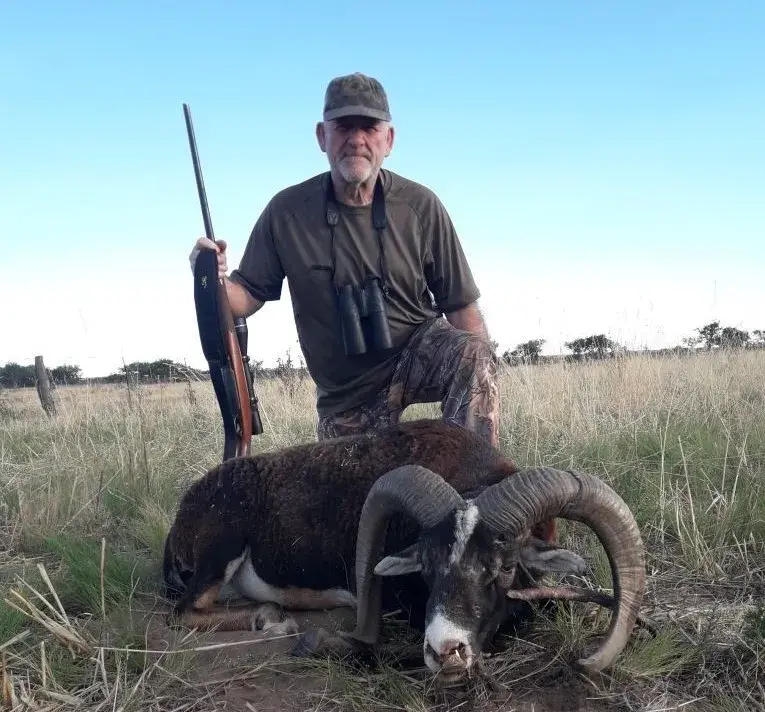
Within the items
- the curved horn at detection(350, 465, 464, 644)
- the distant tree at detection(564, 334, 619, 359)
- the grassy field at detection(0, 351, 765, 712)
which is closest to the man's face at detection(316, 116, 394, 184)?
the grassy field at detection(0, 351, 765, 712)

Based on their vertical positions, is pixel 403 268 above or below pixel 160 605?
above

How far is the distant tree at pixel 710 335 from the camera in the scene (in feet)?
37.8

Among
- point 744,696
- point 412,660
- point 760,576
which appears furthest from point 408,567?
point 760,576

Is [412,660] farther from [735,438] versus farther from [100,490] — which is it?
[735,438]

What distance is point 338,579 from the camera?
4086mm

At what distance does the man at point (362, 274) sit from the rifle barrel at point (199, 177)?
331mm

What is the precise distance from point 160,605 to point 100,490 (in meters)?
1.99

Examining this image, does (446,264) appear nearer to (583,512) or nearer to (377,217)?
(377,217)

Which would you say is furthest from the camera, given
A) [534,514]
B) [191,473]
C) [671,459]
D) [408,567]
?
[191,473]

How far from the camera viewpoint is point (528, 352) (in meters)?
11.3

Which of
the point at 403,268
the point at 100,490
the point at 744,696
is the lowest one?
the point at 744,696

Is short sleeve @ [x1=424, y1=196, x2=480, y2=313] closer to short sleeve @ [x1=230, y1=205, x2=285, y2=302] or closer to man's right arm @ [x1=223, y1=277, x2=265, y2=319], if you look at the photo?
short sleeve @ [x1=230, y1=205, x2=285, y2=302]

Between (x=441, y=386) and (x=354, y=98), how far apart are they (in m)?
2.30

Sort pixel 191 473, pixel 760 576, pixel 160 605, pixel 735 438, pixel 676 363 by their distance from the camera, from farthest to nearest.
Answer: pixel 676 363, pixel 191 473, pixel 735 438, pixel 160 605, pixel 760 576
